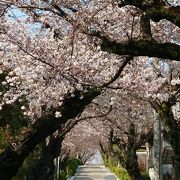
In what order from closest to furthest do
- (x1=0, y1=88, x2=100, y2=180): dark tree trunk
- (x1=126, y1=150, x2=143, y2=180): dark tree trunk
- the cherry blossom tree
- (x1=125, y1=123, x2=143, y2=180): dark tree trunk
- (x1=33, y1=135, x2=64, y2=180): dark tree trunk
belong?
1. the cherry blossom tree
2. (x1=0, y1=88, x2=100, y2=180): dark tree trunk
3. (x1=33, y1=135, x2=64, y2=180): dark tree trunk
4. (x1=125, y1=123, x2=143, y2=180): dark tree trunk
5. (x1=126, y1=150, x2=143, y2=180): dark tree trunk

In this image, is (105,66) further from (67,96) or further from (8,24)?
(8,24)

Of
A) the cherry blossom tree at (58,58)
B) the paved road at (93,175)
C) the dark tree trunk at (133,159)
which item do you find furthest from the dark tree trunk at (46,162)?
the paved road at (93,175)

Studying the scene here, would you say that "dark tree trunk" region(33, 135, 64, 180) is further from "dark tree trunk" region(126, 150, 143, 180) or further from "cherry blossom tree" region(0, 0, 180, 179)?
"dark tree trunk" region(126, 150, 143, 180)

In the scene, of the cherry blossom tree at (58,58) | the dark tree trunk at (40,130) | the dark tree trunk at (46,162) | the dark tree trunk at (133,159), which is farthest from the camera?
the dark tree trunk at (133,159)

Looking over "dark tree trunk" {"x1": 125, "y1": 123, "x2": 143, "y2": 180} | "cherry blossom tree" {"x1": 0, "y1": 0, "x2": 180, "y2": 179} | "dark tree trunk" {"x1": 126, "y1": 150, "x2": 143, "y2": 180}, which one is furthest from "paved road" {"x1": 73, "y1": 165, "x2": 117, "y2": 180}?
"cherry blossom tree" {"x1": 0, "y1": 0, "x2": 180, "y2": 179}

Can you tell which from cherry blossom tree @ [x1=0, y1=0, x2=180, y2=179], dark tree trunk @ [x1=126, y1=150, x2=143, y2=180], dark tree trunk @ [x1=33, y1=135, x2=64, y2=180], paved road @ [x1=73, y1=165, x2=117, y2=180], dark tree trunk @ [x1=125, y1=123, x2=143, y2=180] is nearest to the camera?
cherry blossom tree @ [x1=0, y1=0, x2=180, y2=179]

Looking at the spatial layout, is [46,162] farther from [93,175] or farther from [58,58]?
[93,175]

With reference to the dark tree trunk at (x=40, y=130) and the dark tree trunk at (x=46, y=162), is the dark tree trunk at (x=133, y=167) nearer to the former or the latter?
the dark tree trunk at (x=46, y=162)

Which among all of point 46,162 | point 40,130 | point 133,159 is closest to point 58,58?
point 40,130

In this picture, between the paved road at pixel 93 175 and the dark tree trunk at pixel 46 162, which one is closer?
the dark tree trunk at pixel 46 162

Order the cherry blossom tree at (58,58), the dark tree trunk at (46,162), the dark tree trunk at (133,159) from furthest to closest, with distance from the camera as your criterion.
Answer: the dark tree trunk at (133,159)
the dark tree trunk at (46,162)
the cherry blossom tree at (58,58)

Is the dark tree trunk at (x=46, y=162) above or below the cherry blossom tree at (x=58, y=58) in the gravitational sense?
below

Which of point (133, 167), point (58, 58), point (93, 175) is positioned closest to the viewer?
point (58, 58)

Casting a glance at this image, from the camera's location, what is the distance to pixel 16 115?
1733cm
